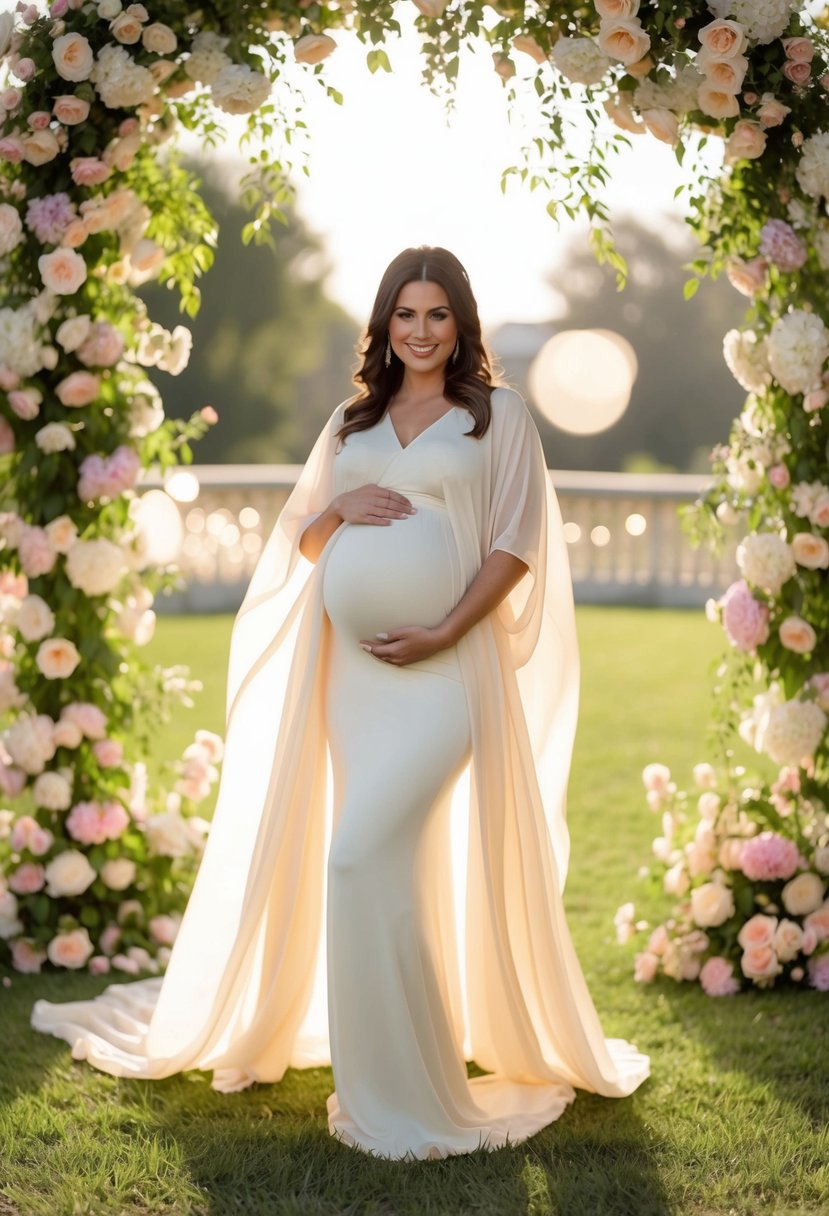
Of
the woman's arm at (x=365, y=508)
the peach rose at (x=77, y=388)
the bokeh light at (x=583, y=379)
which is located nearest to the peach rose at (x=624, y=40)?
the woman's arm at (x=365, y=508)

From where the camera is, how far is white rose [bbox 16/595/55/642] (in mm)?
5168

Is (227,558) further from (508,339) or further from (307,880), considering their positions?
(508,339)

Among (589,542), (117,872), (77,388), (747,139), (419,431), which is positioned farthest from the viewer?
(589,542)

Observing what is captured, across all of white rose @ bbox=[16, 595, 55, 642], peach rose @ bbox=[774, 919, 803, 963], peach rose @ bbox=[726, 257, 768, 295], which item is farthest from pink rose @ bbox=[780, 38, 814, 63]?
white rose @ bbox=[16, 595, 55, 642]

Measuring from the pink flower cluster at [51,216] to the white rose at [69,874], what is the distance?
7.48 feet

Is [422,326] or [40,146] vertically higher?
[40,146]

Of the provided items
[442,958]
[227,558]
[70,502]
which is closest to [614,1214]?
[442,958]

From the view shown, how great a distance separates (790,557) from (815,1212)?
7.21 feet

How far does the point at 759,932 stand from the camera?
490 cm

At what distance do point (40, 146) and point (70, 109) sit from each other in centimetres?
17

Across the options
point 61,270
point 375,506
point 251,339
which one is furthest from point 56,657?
point 251,339

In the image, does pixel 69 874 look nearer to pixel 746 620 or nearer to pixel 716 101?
pixel 746 620

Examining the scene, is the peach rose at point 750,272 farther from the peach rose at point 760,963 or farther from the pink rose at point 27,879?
the pink rose at point 27,879

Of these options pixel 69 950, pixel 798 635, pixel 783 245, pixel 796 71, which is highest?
pixel 796 71
